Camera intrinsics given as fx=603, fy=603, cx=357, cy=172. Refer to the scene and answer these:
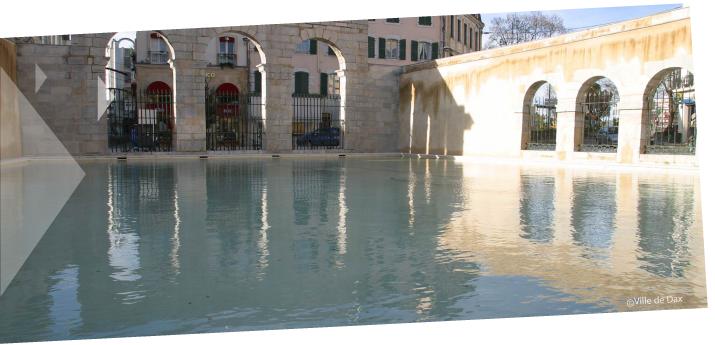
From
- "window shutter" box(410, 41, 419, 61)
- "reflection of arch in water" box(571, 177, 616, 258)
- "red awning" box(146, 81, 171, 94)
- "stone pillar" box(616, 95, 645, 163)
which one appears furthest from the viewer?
"window shutter" box(410, 41, 419, 61)

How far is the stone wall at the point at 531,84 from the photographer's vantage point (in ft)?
53.3

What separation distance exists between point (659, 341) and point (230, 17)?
17.9ft

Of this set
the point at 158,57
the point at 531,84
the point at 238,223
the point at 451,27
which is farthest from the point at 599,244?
the point at 451,27

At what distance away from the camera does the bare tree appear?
149ft

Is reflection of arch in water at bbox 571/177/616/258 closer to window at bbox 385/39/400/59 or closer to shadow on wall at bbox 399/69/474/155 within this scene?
shadow on wall at bbox 399/69/474/155

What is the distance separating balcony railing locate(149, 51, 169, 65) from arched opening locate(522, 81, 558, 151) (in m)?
23.1

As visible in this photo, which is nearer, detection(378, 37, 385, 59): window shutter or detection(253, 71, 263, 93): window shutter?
detection(253, 71, 263, 93): window shutter

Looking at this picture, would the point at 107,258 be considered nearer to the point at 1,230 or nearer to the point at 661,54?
the point at 1,230

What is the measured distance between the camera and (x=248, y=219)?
284 inches

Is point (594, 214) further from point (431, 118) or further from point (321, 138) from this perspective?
point (321, 138)

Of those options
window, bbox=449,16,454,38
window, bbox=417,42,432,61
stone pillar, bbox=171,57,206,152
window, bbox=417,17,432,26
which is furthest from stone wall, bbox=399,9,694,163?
window, bbox=449,16,454,38

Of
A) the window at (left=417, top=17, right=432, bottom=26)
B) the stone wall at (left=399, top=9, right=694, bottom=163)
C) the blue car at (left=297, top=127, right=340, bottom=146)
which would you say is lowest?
the blue car at (left=297, top=127, right=340, bottom=146)

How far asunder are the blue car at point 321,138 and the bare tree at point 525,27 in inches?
781

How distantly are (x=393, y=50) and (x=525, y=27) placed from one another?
11.8 m
